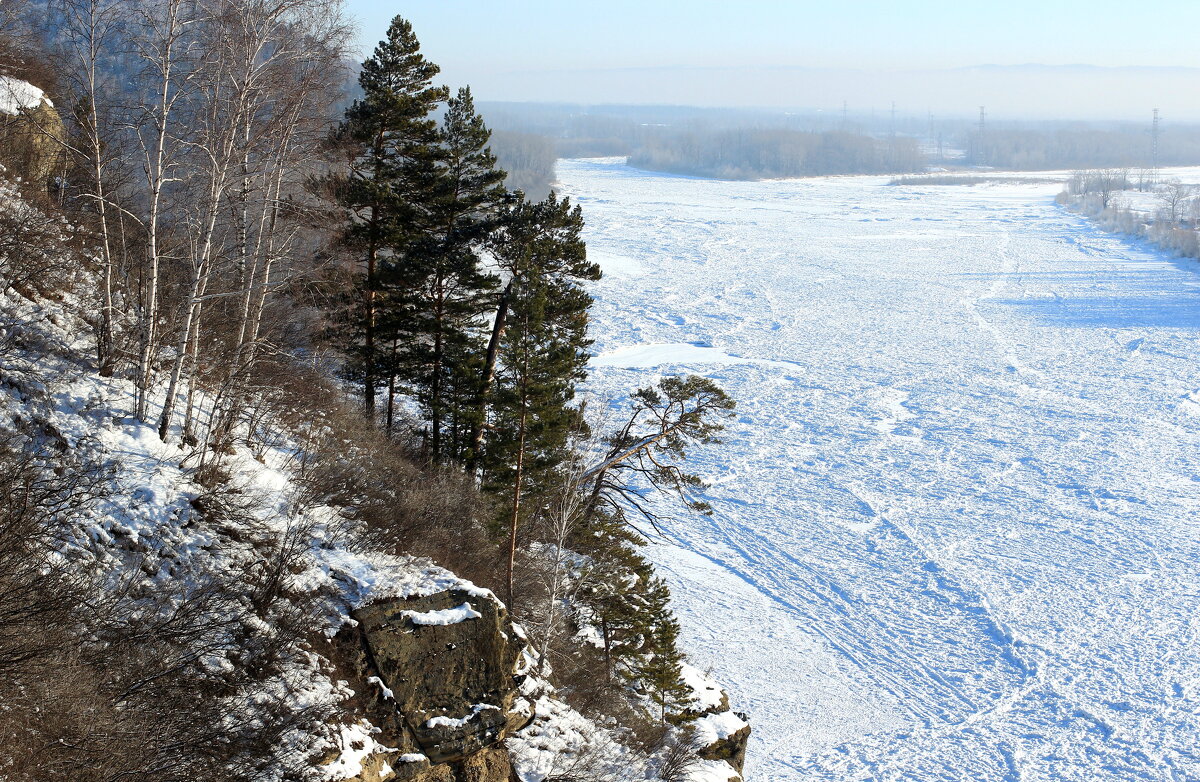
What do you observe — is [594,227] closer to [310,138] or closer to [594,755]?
[310,138]

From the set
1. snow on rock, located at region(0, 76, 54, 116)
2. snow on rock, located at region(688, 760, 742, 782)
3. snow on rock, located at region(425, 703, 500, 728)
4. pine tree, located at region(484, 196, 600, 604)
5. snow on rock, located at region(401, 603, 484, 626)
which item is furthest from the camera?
snow on rock, located at region(0, 76, 54, 116)

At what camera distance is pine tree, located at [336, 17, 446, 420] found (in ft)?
41.7

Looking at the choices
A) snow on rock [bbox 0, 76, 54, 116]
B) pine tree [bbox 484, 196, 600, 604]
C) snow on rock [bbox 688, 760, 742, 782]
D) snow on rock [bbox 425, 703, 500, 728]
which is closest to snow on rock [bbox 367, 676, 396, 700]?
snow on rock [bbox 425, 703, 500, 728]

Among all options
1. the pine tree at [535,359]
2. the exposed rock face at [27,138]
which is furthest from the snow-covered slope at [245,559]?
the exposed rock face at [27,138]

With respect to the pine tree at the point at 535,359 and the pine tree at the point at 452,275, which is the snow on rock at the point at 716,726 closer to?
the pine tree at the point at 535,359

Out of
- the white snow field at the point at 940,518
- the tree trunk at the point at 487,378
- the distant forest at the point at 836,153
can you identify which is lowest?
the white snow field at the point at 940,518

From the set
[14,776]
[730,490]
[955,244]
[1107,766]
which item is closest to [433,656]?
[14,776]

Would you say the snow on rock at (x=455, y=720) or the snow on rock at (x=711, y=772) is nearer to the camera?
the snow on rock at (x=455, y=720)

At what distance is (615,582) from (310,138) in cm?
714

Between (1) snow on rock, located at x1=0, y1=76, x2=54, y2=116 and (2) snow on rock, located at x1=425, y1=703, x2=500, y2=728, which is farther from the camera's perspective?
(1) snow on rock, located at x1=0, y1=76, x2=54, y2=116

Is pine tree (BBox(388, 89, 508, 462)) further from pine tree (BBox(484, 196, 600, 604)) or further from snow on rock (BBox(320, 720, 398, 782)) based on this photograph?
snow on rock (BBox(320, 720, 398, 782))

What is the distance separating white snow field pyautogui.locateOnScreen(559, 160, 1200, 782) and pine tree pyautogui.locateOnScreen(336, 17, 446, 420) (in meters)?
9.42

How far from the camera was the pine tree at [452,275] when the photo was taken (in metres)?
13.1

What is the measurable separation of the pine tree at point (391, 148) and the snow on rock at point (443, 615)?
6.27 m
